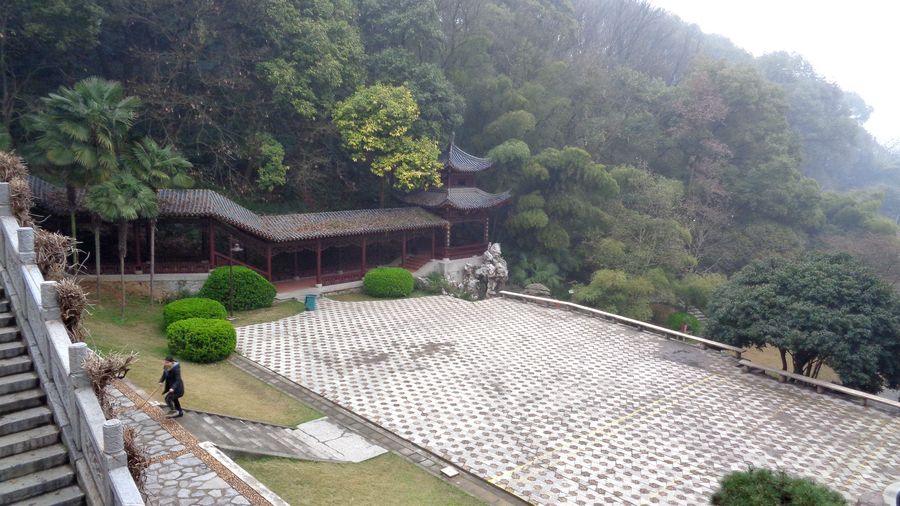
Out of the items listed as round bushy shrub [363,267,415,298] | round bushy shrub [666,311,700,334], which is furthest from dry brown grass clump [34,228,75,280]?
round bushy shrub [666,311,700,334]

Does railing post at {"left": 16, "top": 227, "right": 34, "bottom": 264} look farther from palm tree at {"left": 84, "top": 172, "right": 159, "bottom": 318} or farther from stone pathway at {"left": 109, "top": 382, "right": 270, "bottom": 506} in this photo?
palm tree at {"left": 84, "top": 172, "right": 159, "bottom": 318}

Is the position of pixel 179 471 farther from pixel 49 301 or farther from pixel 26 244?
pixel 26 244

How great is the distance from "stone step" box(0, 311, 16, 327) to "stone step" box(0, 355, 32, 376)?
0.65m

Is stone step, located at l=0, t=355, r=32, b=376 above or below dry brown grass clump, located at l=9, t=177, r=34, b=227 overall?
below

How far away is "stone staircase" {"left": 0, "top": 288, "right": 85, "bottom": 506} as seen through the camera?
218 inches

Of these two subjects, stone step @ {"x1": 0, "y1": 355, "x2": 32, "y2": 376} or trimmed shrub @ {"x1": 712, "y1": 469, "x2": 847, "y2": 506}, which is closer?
stone step @ {"x1": 0, "y1": 355, "x2": 32, "y2": 376}

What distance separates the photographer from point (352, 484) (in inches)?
355

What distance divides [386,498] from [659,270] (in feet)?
70.5

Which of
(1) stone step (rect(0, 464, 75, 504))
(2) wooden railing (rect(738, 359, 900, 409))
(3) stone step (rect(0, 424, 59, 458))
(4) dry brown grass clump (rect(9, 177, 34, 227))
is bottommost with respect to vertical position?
(2) wooden railing (rect(738, 359, 900, 409))

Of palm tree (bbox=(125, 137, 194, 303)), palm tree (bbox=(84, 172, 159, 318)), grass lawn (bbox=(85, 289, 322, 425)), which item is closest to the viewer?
grass lawn (bbox=(85, 289, 322, 425))

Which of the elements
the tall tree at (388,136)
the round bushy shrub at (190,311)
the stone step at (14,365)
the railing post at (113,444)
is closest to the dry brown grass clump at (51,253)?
the stone step at (14,365)

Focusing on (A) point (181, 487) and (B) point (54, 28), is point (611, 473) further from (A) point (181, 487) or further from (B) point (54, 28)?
(B) point (54, 28)

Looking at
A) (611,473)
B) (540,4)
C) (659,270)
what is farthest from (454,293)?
(540,4)

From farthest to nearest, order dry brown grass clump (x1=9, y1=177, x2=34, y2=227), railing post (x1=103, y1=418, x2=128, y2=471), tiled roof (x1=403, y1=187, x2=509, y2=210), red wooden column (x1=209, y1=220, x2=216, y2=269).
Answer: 1. tiled roof (x1=403, y1=187, x2=509, y2=210)
2. red wooden column (x1=209, y1=220, x2=216, y2=269)
3. dry brown grass clump (x1=9, y1=177, x2=34, y2=227)
4. railing post (x1=103, y1=418, x2=128, y2=471)
